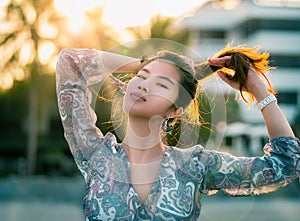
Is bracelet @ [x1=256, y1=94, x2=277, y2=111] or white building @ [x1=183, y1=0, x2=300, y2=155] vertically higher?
bracelet @ [x1=256, y1=94, x2=277, y2=111]

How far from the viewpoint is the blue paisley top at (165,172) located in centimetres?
197

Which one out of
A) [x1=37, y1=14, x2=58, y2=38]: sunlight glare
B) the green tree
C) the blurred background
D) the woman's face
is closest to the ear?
the woman's face

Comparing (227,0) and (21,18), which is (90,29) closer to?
(21,18)

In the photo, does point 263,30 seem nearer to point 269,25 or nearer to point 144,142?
point 269,25

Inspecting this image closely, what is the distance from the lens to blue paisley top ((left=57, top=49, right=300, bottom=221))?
1.97m

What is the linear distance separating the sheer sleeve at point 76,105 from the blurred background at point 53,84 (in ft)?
28.3

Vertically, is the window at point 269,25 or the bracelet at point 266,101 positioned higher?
the bracelet at point 266,101

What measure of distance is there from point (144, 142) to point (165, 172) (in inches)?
4.0

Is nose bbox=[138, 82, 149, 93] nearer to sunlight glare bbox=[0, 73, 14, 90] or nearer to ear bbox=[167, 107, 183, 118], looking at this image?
ear bbox=[167, 107, 183, 118]

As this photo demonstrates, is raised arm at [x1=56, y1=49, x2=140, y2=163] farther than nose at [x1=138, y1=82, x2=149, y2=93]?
Yes

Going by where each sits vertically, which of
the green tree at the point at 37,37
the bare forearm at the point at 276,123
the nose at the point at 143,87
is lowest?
the green tree at the point at 37,37

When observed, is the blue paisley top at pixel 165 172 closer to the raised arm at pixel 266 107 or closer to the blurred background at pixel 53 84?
the raised arm at pixel 266 107

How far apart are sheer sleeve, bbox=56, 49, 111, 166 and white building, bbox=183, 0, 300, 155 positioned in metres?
36.6

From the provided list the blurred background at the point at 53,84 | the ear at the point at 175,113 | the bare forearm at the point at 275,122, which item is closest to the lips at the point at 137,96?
the ear at the point at 175,113
